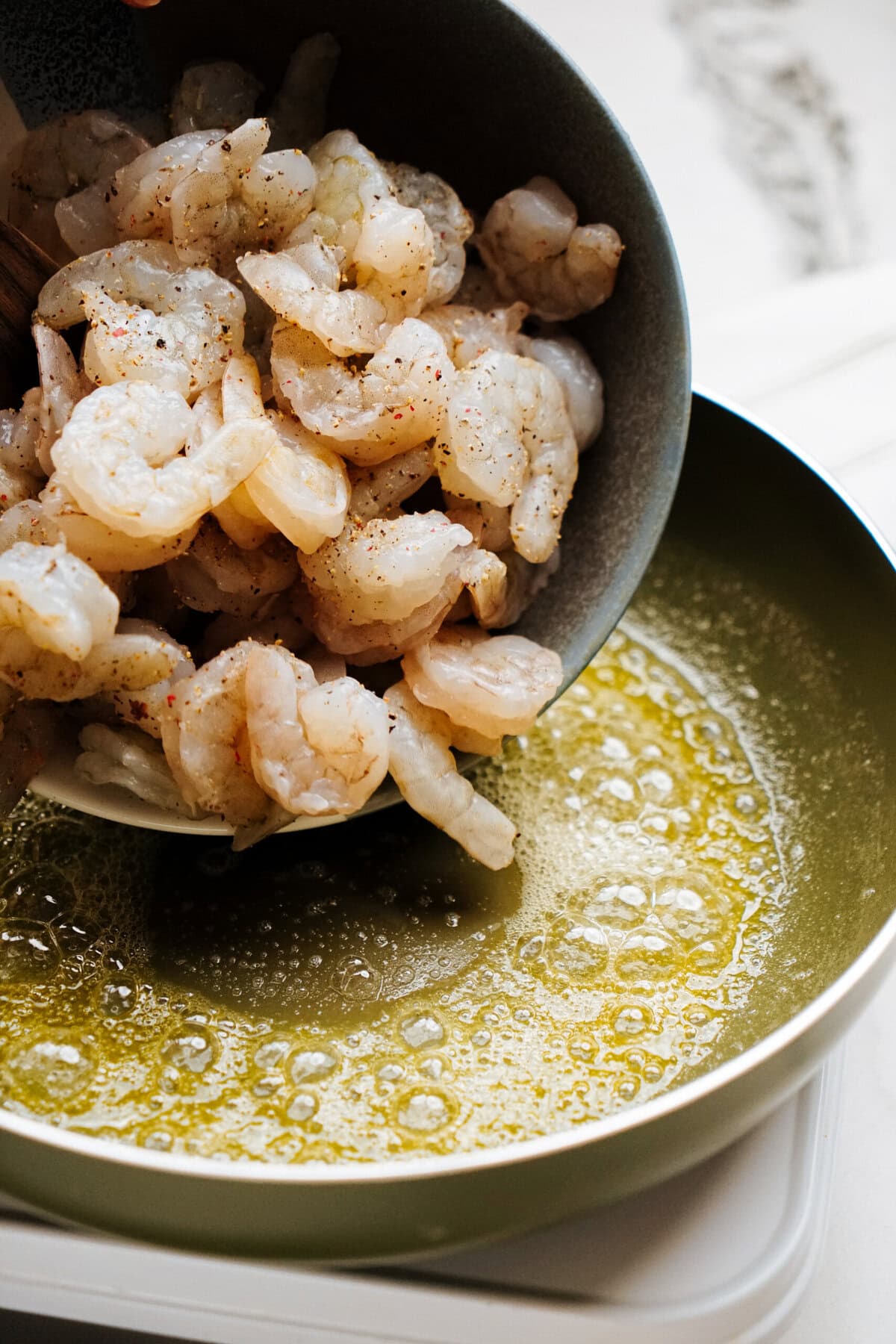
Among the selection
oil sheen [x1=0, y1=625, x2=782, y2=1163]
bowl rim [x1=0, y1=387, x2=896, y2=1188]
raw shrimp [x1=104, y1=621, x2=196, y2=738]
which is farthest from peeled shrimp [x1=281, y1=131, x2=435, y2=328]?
bowl rim [x1=0, y1=387, x2=896, y2=1188]

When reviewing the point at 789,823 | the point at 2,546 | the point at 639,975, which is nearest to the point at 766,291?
the point at 789,823

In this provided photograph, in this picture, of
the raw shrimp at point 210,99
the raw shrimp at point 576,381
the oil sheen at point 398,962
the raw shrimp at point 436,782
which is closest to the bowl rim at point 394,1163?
the oil sheen at point 398,962

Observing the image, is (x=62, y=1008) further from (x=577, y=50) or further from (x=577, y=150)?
(x=577, y=50)

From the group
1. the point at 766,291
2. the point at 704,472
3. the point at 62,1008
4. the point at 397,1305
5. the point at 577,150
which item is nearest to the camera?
the point at 397,1305

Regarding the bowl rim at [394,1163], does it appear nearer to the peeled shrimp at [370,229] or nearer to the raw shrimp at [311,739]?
the raw shrimp at [311,739]

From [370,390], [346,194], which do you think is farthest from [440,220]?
[370,390]

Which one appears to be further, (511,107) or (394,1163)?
(511,107)

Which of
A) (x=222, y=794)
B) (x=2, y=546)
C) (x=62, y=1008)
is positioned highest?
(x=2, y=546)

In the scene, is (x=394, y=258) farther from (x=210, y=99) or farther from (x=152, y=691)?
(x=152, y=691)
